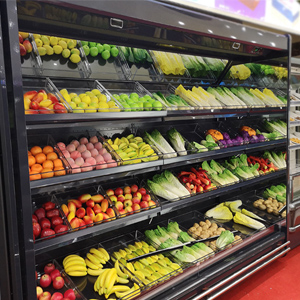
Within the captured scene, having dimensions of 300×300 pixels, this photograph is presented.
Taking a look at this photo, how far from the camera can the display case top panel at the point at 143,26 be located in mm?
1740

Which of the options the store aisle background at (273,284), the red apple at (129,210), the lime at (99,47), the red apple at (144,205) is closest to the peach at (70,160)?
the red apple at (129,210)

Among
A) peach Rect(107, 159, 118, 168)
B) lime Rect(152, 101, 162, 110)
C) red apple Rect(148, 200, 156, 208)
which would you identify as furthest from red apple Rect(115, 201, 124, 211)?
lime Rect(152, 101, 162, 110)

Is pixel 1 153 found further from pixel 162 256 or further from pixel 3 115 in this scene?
pixel 162 256

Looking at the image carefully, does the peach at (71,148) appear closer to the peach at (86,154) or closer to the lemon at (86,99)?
the peach at (86,154)

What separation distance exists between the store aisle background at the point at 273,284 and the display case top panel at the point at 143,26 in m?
2.30

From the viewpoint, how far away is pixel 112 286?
2102mm

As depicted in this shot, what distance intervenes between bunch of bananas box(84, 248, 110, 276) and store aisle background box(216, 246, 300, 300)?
1.14 metres

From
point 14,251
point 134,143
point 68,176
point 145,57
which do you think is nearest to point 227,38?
point 145,57

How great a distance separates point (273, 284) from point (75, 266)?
1.93 meters

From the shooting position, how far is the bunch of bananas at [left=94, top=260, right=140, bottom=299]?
2061 millimetres

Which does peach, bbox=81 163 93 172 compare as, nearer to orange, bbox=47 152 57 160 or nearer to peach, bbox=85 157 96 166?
peach, bbox=85 157 96 166

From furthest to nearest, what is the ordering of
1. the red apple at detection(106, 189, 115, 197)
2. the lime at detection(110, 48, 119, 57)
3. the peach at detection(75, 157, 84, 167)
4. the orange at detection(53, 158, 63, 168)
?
the lime at detection(110, 48, 119, 57) < the red apple at detection(106, 189, 115, 197) < the peach at detection(75, 157, 84, 167) < the orange at detection(53, 158, 63, 168)

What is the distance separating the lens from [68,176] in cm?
189

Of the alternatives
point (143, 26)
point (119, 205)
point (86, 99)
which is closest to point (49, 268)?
point (119, 205)
